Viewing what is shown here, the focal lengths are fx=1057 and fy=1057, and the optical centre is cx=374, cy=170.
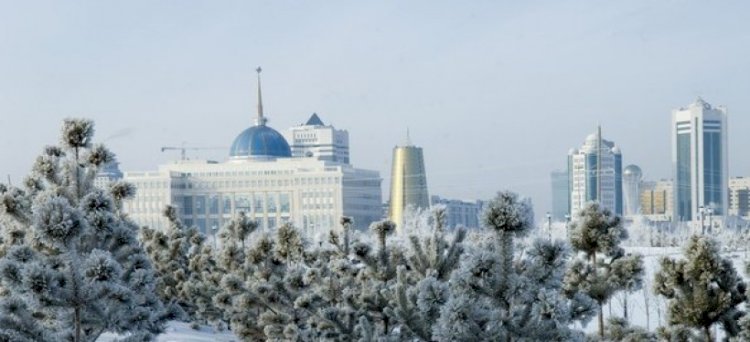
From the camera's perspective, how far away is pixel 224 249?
2161cm

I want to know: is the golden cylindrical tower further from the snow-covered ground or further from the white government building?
the snow-covered ground

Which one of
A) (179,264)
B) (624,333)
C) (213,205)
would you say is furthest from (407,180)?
(624,333)

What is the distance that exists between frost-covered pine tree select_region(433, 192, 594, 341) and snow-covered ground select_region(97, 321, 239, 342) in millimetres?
11944

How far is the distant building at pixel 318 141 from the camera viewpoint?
187250mm

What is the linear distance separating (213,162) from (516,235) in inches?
5188

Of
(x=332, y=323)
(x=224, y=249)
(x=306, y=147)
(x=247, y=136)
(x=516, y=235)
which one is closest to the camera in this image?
(x=516, y=235)

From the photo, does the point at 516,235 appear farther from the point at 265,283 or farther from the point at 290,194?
the point at 290,194

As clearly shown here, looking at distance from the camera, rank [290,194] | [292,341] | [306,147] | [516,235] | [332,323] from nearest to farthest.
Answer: [516,235]
[332,323]
[292,341]
[290,194]
[306,147]

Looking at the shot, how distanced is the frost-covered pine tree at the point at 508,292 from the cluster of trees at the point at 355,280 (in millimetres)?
12

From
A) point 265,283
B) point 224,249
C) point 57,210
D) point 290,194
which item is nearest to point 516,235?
point 57,210

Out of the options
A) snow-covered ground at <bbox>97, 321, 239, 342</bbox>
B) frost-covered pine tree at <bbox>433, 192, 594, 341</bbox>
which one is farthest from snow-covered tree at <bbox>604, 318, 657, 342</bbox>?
snow-covered ground at <bbox>97, 321, 239, 342</bbox>

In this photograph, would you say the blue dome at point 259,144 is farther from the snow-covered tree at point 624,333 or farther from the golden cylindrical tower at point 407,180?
the snow-covered tree at point 624,333

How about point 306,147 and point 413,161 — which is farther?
point 306,147

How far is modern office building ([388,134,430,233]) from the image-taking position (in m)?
143
